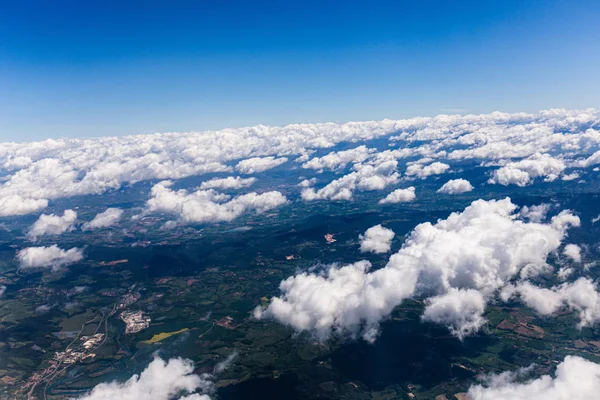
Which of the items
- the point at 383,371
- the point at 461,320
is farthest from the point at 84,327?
the point at 461,320

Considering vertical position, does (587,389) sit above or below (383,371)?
above

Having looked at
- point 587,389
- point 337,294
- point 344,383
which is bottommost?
point 344,383

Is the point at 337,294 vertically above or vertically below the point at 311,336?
above

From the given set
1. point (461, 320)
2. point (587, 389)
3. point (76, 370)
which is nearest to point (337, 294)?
point (461, 320)

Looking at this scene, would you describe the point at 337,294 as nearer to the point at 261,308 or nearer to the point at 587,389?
the point at 261,308

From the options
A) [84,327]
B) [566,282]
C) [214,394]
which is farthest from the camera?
[566,282]

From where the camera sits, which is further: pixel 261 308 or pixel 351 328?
pixel 261 308

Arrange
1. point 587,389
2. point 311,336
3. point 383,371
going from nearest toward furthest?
point 587,389 → point 383,371 → point 311,336

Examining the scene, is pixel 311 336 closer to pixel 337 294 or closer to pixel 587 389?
pixel 337 294

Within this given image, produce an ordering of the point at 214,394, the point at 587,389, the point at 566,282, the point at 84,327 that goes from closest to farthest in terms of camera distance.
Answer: the point at 587,389, the point at 214,394, the point at 84,327, the point at 566,282
